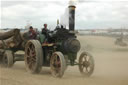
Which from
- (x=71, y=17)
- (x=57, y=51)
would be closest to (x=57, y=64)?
(x=57, y=51)

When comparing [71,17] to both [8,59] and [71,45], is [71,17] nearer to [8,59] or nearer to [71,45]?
[71,45]

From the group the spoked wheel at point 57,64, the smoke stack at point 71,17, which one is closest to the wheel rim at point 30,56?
the spoked wheel at point 57,64

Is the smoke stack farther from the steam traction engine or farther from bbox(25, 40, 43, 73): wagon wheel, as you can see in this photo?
bbox(25, 40, 43, 73): wagon wheel

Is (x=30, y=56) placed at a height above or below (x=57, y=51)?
below

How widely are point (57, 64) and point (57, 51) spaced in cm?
71

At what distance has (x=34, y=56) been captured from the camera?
10914 millimetres

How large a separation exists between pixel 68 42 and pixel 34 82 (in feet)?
7.13

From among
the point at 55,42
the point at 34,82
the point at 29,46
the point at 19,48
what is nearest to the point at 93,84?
the point at 34,82

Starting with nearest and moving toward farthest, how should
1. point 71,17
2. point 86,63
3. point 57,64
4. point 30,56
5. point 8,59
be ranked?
point 57,64
point 71,17
point 86,63
point 30,56
point 8,59

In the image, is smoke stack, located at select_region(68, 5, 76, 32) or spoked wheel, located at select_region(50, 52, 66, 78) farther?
smoke stack, located at select_region(68, 5, 76, 32)

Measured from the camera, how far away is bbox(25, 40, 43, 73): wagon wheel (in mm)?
10375

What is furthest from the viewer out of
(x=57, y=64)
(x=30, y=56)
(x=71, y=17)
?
(x=30, y=56)

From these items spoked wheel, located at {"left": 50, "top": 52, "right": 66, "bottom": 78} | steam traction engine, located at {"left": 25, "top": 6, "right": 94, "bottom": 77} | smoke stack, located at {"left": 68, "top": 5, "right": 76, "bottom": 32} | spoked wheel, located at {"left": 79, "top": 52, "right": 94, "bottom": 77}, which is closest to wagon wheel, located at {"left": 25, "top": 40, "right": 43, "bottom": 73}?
steam traction engine, located at {"left": 25, "top": 6, "right": 94, "bottom": 77}

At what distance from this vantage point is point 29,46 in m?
11.2
